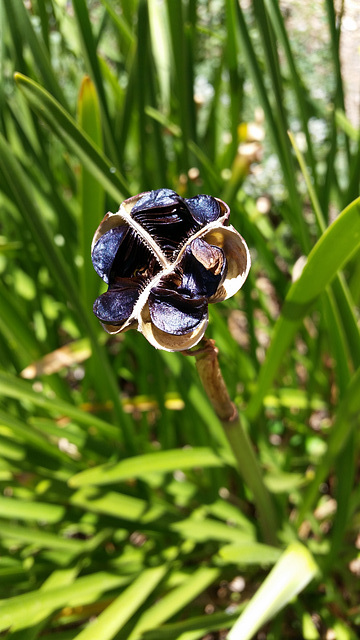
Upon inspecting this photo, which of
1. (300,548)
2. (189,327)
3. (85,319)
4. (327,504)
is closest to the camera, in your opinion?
(189,327)

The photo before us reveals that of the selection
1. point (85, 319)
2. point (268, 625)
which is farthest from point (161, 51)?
point (268, 625)

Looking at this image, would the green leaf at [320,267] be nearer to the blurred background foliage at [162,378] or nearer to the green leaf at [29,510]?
the blurred background foliage at [162,378]

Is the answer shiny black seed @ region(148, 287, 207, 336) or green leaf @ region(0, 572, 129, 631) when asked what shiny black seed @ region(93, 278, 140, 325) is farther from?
green leaf @ region(0, 572, 129, 631)

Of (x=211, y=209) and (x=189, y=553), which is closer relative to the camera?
(x=211, y=209)

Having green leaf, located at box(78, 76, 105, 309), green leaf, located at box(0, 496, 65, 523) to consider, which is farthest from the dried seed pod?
green leaf, located at box(0, 496, 65, 523)

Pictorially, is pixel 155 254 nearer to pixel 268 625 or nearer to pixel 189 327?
pixel 189 327

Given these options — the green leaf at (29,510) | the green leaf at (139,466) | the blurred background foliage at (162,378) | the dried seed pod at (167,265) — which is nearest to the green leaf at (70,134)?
the blurred background foliage at (162,378)
